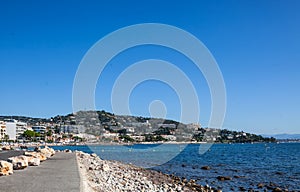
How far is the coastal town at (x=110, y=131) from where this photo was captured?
4875 inches

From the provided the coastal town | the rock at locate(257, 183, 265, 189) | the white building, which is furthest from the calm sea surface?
the white building

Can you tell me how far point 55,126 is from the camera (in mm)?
178250

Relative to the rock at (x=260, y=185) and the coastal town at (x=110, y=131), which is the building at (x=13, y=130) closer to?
the coastal town at (x=110, y=131)

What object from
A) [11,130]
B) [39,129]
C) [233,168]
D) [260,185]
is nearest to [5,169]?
[260,185]

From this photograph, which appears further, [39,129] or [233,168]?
[39,129]

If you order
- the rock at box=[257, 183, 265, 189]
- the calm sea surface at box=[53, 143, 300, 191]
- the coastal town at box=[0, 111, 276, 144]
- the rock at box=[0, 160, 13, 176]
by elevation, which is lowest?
the rock at box=[257, 183, 265, 189]

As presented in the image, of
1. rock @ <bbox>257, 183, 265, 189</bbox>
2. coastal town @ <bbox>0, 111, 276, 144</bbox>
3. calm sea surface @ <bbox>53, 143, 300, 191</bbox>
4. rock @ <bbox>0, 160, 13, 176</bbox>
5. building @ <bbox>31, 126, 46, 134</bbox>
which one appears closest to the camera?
rock @ <bbox>0, 160, 13, 176</bbox>

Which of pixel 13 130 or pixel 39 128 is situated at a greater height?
pixel 39 128

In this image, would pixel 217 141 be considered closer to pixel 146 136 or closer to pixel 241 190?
pixel 146 136

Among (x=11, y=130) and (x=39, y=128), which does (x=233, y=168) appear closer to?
(x=11, y=130)

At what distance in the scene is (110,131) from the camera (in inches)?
5566

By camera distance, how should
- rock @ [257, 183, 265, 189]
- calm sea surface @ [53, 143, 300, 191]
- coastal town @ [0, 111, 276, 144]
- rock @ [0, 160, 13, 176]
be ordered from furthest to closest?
coastal town @ [0, 111, 276, 144] → calm sea surface @ [53, 143, 300, 191] → rock @ [257, 183, 265, 189] → rock @ [0, 160, 13, 176]

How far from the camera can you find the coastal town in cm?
12381

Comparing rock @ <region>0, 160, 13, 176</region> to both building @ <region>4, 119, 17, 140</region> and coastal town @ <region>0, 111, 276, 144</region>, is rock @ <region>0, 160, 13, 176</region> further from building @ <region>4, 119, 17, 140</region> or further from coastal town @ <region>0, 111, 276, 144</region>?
building @ <region>4, 119, 17, 140</region>
